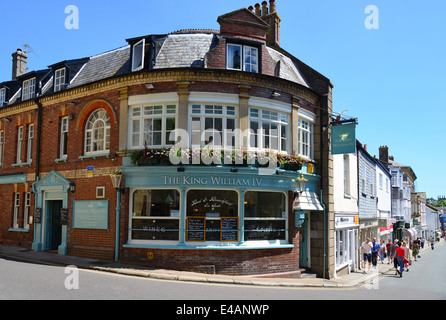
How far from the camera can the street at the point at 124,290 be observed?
898 cm

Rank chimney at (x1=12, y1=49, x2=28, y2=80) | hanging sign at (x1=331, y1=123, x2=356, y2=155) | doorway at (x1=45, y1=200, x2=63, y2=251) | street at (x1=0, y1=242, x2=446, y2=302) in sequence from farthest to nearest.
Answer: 1. chimney at (x1=12, y1=49, x2=28, y2=80)
2. doorway at (x1=45, y1=200, x2=63, y2=251)
3. hanging sign at (x1=331, y1=123, x2=356, y2=155)
4. street at (x1=0, y1=242, x2=446, y2=302)

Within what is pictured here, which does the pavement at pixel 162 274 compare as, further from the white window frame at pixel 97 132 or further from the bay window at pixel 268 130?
the bay window at pixel 268 130

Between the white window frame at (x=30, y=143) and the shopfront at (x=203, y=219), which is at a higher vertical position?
the white window frame at (x=30, y=143)

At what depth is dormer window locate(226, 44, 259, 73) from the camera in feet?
49.8

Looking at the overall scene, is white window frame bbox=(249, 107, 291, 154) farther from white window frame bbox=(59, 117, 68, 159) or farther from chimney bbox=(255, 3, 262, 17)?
white window frame bbox=(59, 117, 68, 159)

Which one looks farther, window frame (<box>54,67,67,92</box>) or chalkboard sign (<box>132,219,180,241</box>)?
window frame (<box>54,67,67,92</box>)

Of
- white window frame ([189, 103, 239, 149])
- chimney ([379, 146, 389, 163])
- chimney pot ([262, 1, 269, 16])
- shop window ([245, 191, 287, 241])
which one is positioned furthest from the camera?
chimney ([379, 146, 389, 163])

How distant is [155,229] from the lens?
14.0m

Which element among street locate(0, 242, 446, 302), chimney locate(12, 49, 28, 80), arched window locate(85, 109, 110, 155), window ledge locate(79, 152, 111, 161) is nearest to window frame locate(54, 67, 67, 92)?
arched window locate(85, 109, 110, 155)

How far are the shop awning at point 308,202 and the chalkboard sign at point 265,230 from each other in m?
0.91

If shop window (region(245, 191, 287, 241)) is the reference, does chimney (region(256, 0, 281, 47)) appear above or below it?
above

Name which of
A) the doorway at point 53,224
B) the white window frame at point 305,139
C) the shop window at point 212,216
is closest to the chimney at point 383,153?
the white window frame at point 305,139

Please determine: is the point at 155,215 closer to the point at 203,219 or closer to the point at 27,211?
the point at 203,219
